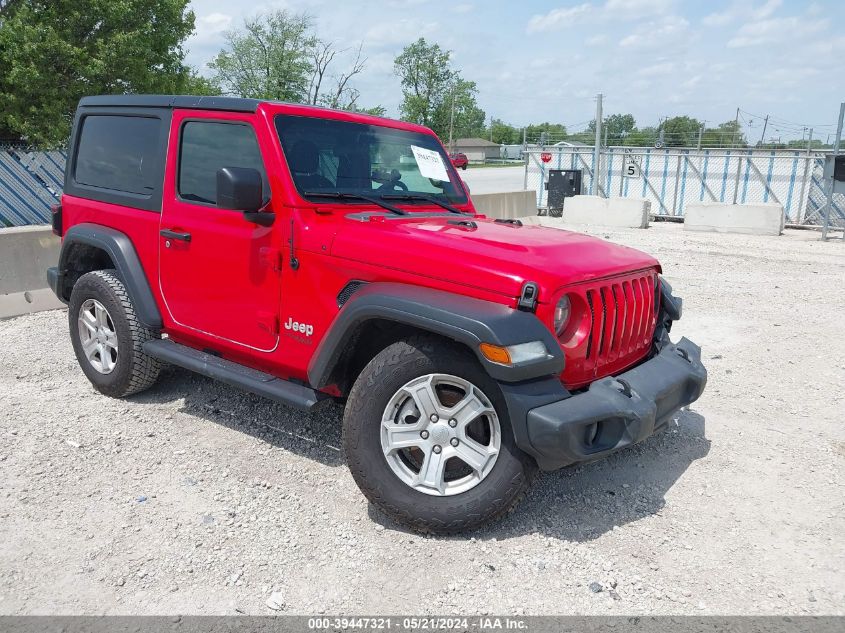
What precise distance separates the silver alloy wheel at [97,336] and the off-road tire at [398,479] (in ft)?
7.62

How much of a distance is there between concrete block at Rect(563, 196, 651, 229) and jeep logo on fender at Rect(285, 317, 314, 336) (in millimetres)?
14409

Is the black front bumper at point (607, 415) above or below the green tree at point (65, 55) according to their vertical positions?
below

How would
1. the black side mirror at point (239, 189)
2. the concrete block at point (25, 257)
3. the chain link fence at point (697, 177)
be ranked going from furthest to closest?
1. the chain link fence at point (697, 177)
2. the concrete block at point (25, 257)
3. the black side mirror at point (239, 189)

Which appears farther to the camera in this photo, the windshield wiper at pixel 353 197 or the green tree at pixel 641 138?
the green tree at pixel 641 138

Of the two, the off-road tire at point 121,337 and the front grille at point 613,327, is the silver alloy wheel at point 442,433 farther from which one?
the off-road tire at point 121,337

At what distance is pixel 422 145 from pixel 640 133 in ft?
106

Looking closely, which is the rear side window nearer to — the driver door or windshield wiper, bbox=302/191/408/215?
the driver door

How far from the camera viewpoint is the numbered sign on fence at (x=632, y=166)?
776 inches

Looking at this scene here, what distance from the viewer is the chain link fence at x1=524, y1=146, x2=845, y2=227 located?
687 inches

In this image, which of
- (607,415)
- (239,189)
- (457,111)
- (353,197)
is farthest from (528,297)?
(457,111)

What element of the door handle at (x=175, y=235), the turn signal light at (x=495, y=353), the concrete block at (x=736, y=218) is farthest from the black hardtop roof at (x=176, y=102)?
the concrete block at (x=736, y=218)

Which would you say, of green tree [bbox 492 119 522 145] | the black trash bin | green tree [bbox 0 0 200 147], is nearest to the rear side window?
green tree [bbox 0 0 200 147]

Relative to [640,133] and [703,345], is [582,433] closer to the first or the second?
[703,345]

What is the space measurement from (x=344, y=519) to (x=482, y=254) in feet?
4.85
